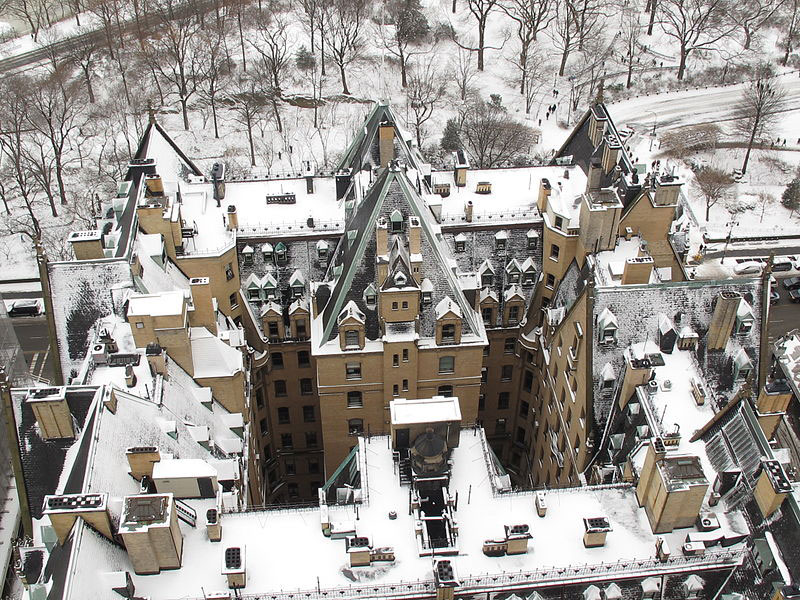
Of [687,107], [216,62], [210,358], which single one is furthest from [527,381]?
[216,62]

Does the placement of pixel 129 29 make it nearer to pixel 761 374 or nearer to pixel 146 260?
pixel 146 260

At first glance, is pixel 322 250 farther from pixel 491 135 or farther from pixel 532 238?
pixel 491 135

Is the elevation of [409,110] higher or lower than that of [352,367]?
higher

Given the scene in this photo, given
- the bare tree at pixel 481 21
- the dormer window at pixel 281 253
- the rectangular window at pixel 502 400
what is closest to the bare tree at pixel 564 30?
the bare tree at pixel 481 21

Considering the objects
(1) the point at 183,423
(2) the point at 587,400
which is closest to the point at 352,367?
(1) the point at 183,423

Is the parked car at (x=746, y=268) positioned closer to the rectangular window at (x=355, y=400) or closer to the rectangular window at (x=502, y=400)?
the rectangular window at (x=502, y=400)

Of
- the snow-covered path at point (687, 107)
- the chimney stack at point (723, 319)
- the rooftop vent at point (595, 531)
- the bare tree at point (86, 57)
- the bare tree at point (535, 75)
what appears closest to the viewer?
the rooftop vent at point (595, 531)
